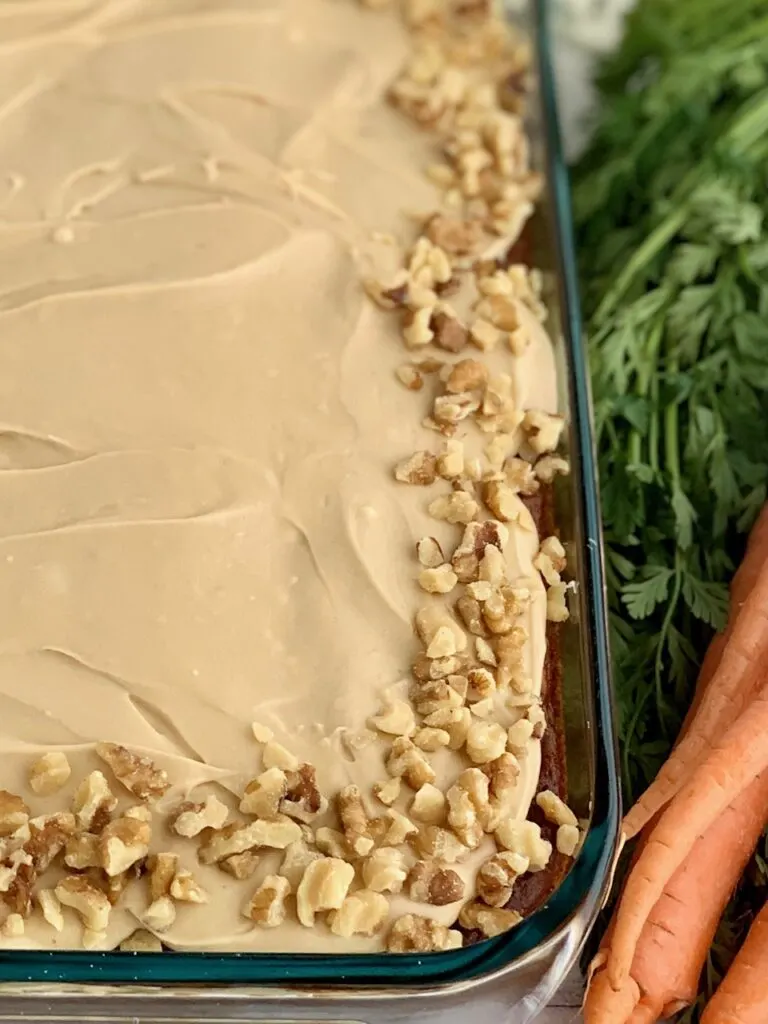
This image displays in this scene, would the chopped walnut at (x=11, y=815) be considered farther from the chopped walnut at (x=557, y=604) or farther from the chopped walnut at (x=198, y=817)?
the chopped walnut at (x=557, y=604)

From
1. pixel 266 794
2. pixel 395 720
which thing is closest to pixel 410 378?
pixel 395 720

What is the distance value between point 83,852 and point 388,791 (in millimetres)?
296

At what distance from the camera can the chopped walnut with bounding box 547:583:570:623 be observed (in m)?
1.22

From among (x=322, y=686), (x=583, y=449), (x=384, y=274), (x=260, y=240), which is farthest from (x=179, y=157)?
(x=322, y=686)

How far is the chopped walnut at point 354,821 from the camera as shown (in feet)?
3.36

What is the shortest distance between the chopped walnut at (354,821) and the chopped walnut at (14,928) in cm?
31

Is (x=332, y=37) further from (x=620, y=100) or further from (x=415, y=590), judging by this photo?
(x=415, y=590)

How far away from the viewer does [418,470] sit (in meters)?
1.26

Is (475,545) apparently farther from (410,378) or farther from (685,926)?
(685,926)

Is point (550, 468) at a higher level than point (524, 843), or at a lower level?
higher

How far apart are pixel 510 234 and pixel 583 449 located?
40 centimetres

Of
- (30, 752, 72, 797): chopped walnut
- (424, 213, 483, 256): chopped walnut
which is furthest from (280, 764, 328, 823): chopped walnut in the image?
(424, 213, 483, 256): chopped walnut

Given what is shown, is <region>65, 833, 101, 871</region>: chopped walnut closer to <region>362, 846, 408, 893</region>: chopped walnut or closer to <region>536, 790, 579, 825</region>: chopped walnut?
<region>362, 846, 408, 893</region>: chopped walnut

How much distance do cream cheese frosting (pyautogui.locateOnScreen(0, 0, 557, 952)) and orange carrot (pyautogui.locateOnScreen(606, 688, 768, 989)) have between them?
0.48 ft
